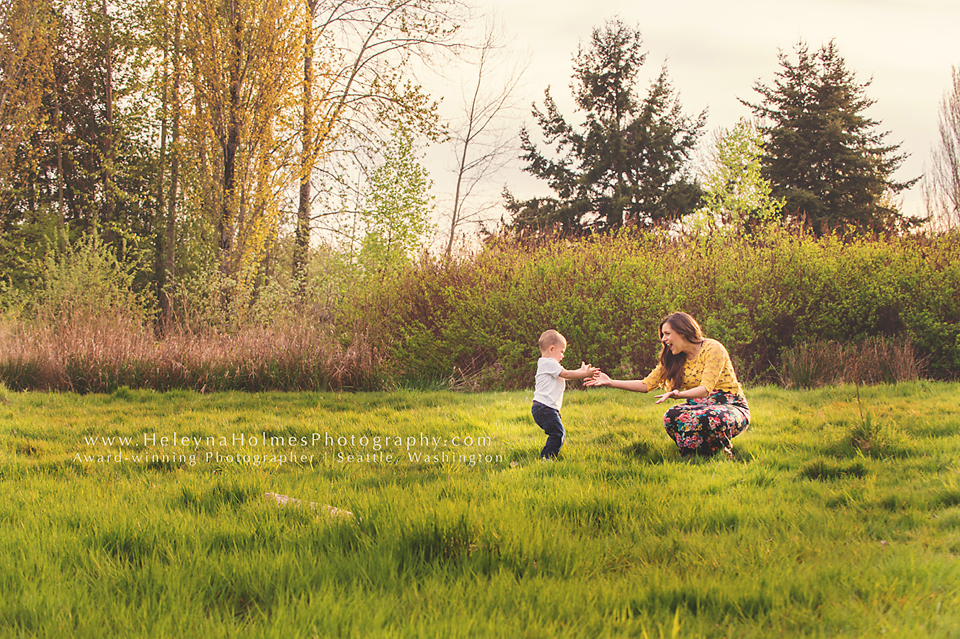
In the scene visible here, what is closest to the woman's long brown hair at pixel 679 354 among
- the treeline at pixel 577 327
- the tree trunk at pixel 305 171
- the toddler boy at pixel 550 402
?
the toddler boy at pixel 550 402

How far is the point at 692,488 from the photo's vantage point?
11.0ft

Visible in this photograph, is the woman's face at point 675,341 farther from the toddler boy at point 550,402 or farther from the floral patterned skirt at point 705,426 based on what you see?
the toddler boy at point 550,402

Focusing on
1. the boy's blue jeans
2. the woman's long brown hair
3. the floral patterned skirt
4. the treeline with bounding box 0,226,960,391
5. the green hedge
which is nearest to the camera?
the floral patterned skirt

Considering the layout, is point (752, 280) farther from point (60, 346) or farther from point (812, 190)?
point (812, 190)

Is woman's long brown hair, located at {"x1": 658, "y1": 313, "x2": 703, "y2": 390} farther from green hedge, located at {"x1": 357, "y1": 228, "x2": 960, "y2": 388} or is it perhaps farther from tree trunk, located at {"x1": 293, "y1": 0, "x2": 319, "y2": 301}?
tree trunk, located at {"x1": 293, "y1": 0, "x2": 319, "y2": 301}

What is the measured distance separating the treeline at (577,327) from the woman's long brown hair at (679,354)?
4.03 metres

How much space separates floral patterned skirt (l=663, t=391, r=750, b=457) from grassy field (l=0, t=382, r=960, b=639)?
0.18 metres

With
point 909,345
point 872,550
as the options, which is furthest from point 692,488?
point 909,345

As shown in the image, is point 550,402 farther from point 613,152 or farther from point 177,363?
point 613,152

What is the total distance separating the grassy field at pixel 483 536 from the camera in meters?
1.90

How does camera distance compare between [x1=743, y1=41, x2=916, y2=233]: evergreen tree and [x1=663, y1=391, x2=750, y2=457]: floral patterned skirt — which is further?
[x1=743, y1=41, x2=916, y2=233]: evergreen tree

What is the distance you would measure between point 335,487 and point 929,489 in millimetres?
3373

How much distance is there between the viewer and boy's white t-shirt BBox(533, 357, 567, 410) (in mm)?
4383

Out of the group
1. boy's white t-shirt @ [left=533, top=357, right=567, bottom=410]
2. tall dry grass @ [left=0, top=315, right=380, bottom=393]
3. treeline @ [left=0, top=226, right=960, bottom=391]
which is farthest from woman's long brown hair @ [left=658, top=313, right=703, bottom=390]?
tall dry grass @ [left=0, top=315, right=380, bottom=393]
